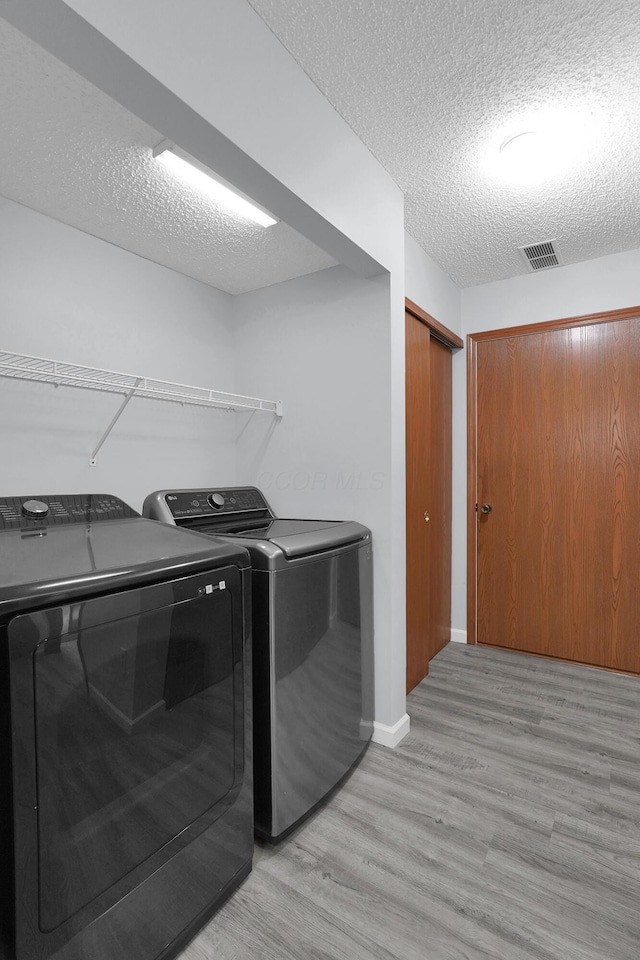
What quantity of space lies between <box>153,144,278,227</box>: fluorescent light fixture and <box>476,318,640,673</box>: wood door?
76.2 inches

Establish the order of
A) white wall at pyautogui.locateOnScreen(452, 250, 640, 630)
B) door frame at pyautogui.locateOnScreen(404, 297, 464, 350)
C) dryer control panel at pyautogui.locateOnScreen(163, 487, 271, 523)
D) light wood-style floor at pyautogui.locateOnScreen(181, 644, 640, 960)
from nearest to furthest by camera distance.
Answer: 1. light wood-style floor at pyautogui.locateOnScreen(181, 644, 640, 960)
2. dryer control panel at pyautogui.locateOnScreen(163, 487, 271, 523)
3. door frame at pyautogui.locateOnScreen(404, 297, 464, 350)
4. white wall at pyautogui.locateOnScreen(452, 250, 640, 630)

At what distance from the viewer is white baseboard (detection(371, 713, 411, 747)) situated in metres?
2.12

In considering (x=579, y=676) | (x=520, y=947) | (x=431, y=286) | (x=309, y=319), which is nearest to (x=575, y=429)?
(x=431, y=286)

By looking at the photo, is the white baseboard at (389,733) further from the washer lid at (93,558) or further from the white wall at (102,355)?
the white wall at (102,355)

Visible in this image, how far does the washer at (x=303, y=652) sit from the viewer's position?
1.53m

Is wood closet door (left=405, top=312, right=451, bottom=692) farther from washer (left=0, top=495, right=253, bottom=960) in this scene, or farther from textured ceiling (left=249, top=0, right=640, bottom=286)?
washer (left=0, top=495, right=253, bottom=960)

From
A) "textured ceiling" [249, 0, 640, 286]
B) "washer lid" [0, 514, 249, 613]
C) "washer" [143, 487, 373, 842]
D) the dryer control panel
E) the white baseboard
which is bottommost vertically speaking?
the white baseboard

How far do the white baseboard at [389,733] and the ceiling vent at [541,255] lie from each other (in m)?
2.62

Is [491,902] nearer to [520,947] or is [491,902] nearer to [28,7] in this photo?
[520,947]

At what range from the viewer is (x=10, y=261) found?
5.93ft

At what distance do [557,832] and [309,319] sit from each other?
7.62 feet

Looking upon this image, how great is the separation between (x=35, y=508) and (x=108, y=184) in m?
1.20

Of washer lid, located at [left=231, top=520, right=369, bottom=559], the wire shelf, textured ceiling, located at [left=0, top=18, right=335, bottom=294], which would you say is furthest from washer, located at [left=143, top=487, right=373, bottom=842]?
textured ceiling, located at [left=0, top=18, right=335, bottom=294]

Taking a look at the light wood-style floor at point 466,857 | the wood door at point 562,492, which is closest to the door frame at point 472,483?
the wood door at point 562,492
